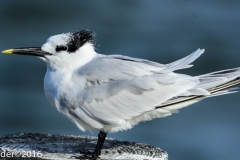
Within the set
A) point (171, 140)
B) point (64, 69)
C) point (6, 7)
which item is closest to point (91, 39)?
point (64, 69)

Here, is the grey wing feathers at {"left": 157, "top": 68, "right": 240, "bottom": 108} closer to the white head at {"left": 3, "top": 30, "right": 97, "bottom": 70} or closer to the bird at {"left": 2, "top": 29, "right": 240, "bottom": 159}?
the bird at {"left": 2, "top": 29, "right": 240, "bottom": 159}

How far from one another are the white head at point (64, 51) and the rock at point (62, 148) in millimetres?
692

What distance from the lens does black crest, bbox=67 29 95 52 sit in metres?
6.10

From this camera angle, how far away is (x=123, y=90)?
19.4ft

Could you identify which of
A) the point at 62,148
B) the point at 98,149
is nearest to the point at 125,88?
the point at 98,149

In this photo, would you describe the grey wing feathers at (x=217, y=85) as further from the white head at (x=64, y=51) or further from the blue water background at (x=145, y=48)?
the blue water background at (x=145, y=48)

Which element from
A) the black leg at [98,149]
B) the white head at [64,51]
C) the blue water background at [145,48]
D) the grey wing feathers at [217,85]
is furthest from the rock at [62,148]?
the blue water background at [145,48]

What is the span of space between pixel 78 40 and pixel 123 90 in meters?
0.67

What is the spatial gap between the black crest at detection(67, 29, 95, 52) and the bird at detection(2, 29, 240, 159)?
0.13m

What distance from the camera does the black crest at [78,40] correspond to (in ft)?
20.0

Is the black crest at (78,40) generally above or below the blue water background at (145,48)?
below

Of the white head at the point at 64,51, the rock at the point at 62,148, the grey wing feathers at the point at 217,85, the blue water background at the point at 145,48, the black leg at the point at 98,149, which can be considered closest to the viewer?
the rock at the point at 62,148

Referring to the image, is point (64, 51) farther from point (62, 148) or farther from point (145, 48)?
point (145, 48)

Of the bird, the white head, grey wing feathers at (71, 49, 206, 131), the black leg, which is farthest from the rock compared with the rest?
the white head
